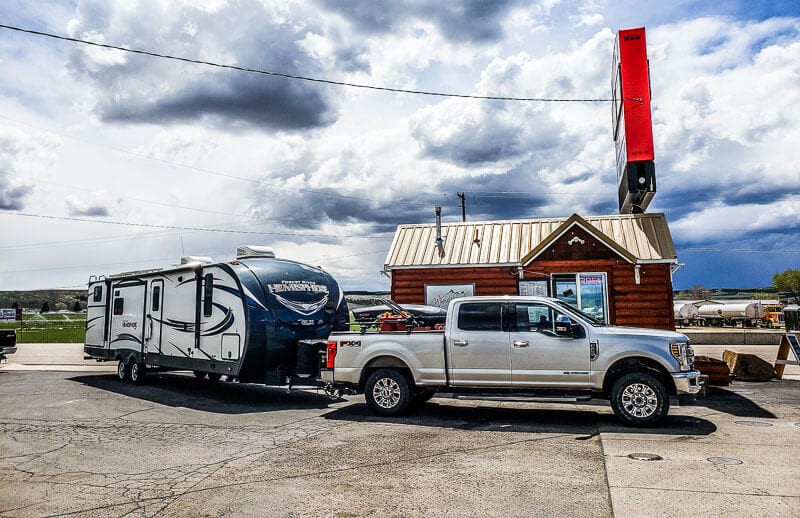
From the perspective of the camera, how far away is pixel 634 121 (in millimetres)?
23953

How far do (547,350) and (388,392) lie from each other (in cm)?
290

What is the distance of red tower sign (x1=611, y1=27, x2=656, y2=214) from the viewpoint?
23.2 meters

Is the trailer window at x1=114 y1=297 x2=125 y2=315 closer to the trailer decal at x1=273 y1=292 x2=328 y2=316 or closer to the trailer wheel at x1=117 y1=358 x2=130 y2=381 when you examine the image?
the trailer wheel at x1=117 y1=358 x2=130 y2=381

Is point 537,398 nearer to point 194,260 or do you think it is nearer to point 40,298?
point 194,260

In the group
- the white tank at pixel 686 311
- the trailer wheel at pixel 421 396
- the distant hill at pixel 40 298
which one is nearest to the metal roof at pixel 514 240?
the trailer wheel at pixel 421 396

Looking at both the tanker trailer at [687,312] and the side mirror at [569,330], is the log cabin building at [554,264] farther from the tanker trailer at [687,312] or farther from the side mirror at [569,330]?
the tanker trailer at [687,312]

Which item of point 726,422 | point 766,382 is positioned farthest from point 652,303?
point 726,422

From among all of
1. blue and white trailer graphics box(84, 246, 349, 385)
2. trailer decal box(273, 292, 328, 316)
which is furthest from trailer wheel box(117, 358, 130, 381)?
trailer decal box(273, 292, 328, 316)

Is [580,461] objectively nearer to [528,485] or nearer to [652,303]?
[528,485]

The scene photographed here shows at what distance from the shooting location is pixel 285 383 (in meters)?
12.3

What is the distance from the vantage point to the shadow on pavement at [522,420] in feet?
30.0

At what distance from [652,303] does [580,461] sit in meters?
12.6

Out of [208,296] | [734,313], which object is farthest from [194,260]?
[734,313]

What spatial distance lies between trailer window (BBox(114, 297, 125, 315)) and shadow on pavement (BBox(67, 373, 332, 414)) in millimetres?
1947
